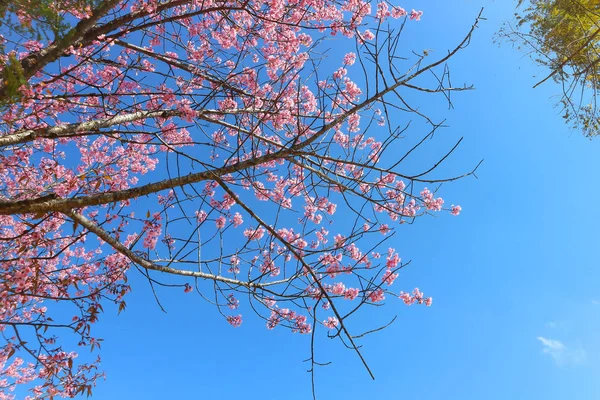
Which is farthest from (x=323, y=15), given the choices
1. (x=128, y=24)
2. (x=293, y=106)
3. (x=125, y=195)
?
(x=125, y=195)

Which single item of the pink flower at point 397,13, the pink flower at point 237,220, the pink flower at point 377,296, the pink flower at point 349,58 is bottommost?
the pink flower at point 377,296

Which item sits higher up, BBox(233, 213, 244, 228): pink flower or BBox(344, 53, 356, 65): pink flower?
BBox(344, 53, 356, 65): pink flower

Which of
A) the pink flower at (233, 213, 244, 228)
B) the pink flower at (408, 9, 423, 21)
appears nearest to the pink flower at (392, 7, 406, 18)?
the pink flower at (408, 9, 423, 21)

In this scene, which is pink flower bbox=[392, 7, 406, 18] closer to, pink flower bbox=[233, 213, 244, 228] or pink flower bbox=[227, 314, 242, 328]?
pink flower bbox=[233, 213, 244, 228]

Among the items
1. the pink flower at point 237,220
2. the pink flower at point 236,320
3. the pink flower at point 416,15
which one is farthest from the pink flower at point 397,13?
the pink flower at point 236,320

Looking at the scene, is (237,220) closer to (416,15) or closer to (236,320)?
(236,320)

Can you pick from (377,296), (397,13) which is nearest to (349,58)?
(397,13)

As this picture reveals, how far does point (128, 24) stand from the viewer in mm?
4055

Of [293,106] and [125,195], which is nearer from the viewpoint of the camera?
[125,195]

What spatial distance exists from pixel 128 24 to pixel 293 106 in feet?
6.84

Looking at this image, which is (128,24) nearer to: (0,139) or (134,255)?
(0,139)

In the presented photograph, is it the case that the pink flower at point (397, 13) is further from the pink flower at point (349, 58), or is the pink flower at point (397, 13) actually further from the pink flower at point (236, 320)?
the pink flower at point (236, 320)

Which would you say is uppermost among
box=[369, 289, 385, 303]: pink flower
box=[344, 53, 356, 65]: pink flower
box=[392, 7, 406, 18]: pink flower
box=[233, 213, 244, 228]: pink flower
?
box=[392, 7, 406, 18]: pink flower

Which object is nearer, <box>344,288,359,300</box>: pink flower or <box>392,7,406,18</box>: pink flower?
<box>344,288,359,300</box>: pink flower
